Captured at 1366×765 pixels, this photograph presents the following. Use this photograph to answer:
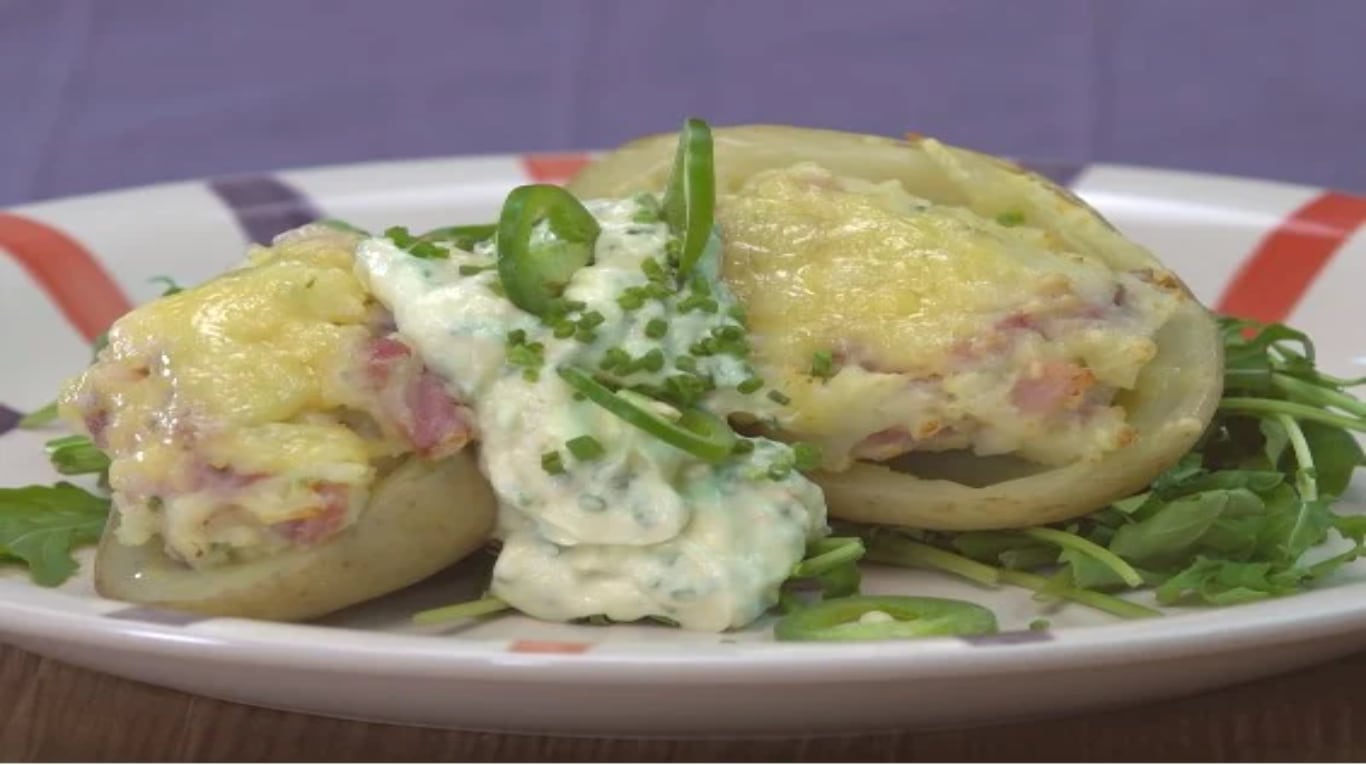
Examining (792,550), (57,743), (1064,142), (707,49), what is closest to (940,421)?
(792,550)

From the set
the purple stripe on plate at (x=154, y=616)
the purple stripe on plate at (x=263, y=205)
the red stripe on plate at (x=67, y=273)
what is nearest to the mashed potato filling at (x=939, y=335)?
the purple stripe on plate at (x=154, y=616)

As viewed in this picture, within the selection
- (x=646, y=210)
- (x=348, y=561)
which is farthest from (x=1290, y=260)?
(x=348, y=561)

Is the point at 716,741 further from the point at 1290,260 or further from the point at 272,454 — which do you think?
the point at 1290,260

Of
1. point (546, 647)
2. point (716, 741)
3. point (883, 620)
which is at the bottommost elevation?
point (716, 741)

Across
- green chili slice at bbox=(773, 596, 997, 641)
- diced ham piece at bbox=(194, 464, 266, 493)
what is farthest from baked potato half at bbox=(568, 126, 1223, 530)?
diced ham piece at bbox=(194, 464, 266, 493)

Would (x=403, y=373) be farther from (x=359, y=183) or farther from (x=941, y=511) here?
(x=359, y=183)

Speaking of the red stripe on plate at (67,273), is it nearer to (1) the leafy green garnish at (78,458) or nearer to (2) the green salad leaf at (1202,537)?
(1) the leafy green garnish at (78,458)

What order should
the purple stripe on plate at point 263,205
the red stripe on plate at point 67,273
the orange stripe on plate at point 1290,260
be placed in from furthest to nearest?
the purple stripe on plate at point 263,205 < the orange stripe on plate at point 1290,260 < the red stripe on plate at point 67,273
